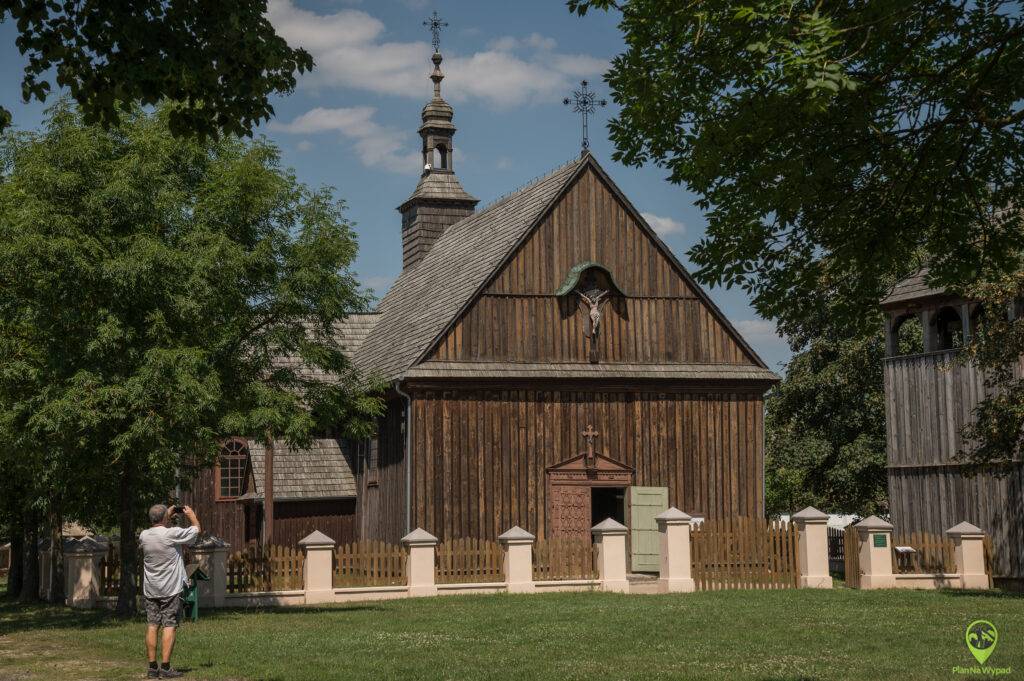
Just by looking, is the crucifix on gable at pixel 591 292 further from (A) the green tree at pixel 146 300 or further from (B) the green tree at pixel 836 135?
(B) the green tree at pixel 836 135

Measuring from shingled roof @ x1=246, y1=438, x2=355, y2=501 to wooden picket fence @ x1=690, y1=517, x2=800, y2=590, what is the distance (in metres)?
12.3

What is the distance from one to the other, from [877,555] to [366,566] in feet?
32.2

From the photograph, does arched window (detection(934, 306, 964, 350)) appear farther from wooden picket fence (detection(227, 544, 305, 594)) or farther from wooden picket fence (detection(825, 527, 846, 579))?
wooden picket fence (detection(227, 544, 305, 594))

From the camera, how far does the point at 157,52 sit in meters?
10.0

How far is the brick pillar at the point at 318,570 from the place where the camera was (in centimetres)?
2361

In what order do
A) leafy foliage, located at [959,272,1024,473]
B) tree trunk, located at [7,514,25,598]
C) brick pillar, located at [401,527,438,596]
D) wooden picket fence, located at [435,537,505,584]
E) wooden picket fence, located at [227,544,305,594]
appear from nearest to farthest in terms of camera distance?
leafy foliage, located at [959,272,1024,473] < wooden picket fence, located at [227,544,305,594] < brick pillar, located at [401,527,438,596] < wooden picket fence, located at [435,537,505,584] < tree trunk, located at [7,514,25,598]

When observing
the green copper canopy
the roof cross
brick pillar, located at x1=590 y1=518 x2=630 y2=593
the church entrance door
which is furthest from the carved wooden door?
the green copper canopy

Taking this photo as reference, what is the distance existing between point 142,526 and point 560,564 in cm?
832

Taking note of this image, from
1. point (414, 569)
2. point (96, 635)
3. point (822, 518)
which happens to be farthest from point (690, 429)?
point (96, 635)

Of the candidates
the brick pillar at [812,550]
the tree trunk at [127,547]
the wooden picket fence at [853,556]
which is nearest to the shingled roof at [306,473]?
the tree trunk at [127,547]

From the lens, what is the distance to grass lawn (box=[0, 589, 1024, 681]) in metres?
12.8

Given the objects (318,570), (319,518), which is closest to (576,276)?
(318,570)

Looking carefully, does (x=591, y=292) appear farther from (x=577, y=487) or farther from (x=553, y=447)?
(x=577, y=487)

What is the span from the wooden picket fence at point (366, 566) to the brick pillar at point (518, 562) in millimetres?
2041
